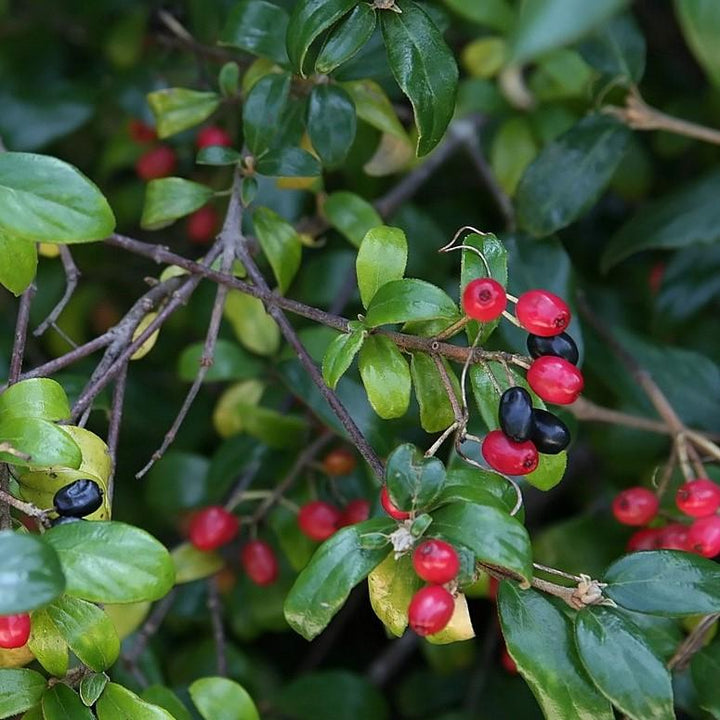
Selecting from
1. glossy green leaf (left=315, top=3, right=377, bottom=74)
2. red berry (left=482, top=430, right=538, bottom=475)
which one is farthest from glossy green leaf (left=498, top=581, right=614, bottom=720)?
glossy green leaf (left=315, top=3, right=377, bottom=74)

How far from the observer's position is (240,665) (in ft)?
5.42

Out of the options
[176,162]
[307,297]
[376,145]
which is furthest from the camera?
[176,162]

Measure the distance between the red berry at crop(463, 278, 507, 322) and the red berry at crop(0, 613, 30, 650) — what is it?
0.48m

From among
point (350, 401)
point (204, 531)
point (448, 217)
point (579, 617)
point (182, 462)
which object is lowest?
point (182, 462)

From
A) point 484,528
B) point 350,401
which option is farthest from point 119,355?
point 484,528

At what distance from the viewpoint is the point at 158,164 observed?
1826 mm

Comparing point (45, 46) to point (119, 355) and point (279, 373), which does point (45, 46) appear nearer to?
point (279, 373)

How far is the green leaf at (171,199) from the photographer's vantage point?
1264 millimetres

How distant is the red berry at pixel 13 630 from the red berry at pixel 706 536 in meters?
0.75

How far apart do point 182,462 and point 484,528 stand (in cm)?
94

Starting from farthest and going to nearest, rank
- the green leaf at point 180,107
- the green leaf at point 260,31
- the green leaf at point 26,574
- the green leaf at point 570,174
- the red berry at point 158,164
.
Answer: the red berry at point 158,164 < the green leaf at point 570,174 < the green leaf at point 180,107 < the green leaf at point 260,31 < the green leaf at point 26,574

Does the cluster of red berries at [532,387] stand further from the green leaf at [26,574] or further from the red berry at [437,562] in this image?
the green leaf at [26,574]

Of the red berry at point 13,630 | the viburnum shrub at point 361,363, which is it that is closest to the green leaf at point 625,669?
the viburnum shrub at point 361,363

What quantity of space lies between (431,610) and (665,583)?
0.90ft
